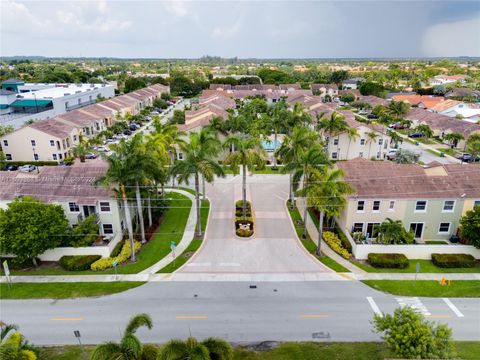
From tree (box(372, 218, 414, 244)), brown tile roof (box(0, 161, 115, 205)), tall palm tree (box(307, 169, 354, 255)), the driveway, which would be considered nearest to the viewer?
tall palm tree (box(307, 169, 354, 255))

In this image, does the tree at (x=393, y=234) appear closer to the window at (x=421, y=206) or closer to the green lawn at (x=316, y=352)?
the window at (x=421, y=206)

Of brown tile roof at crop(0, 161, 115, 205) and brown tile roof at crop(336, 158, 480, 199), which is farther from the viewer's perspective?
brown tile roof at crop(336, 158, 480, 199)

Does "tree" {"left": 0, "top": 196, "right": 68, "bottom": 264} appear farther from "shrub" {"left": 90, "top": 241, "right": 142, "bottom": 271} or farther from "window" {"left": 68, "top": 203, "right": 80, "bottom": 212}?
"shrub" {"left": 90, "top": 241, "right": 142, "bottom": 271}

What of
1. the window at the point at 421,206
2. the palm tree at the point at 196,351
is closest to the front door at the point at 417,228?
the window at the point at 421,206

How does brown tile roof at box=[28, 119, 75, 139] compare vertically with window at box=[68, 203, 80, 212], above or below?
above

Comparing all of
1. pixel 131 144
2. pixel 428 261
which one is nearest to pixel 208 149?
pixel 131 144

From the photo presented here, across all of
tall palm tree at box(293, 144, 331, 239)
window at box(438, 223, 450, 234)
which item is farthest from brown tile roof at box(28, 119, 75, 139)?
window at box(438, 223, 450, 234)

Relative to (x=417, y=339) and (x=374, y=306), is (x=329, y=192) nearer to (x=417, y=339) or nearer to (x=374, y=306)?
(x=374, y=306)

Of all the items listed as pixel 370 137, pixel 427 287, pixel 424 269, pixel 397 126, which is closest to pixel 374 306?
pixel 427 287
